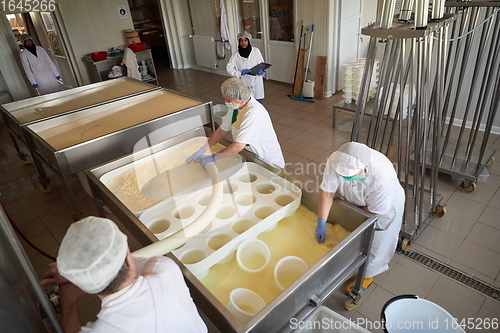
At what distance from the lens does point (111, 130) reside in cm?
328

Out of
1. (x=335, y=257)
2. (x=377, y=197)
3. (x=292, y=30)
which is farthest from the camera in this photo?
(x=292, y=30)

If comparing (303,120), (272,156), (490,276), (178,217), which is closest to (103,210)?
(178,217)

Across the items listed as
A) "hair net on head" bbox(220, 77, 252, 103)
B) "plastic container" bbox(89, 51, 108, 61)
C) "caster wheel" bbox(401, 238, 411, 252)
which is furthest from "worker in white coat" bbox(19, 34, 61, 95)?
"caster wheel" bbox(401, 238, 411, 252)

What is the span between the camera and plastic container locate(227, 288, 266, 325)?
4.38 feet

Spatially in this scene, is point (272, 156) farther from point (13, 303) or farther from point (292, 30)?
point (292, 30)

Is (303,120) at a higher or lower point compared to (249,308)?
lower

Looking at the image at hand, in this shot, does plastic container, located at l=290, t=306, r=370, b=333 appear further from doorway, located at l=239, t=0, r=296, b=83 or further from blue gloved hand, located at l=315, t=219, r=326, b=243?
doorway, located at l=239, t=0, r=296, b=83

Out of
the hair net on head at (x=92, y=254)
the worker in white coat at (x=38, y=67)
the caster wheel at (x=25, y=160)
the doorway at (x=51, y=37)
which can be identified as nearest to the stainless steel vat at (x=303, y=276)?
the hair net on head at (x=92, y=254)

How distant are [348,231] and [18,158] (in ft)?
16.0

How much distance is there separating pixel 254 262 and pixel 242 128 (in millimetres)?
1100

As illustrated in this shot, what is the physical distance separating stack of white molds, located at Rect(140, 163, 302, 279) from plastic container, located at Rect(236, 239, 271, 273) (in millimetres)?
36

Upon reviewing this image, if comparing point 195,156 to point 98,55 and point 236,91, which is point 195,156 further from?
point 98,55

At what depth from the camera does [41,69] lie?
5457 mm

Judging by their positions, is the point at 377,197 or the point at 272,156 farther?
the point at 272,156
